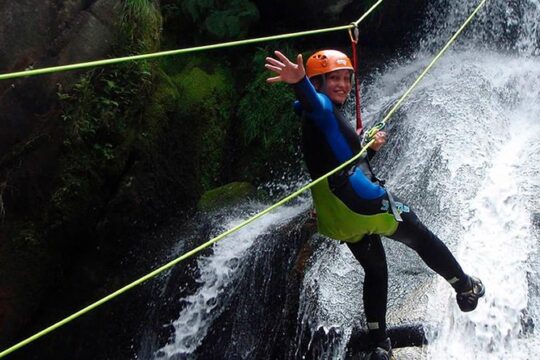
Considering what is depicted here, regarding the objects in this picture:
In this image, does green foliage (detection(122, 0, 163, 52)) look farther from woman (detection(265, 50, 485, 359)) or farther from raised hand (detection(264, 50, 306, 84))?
raised hand (detection(264, 50, 306, 84))

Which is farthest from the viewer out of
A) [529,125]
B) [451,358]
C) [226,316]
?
[529,125]

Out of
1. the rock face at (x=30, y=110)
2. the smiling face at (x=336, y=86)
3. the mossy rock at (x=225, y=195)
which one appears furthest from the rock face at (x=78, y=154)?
the smiling face at (x=336, y=86)

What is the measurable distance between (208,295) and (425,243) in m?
2.47

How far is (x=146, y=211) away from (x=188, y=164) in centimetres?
70

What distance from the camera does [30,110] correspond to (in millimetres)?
5293

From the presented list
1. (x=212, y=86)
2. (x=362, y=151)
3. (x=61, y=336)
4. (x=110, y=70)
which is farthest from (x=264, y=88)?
(x=362, y=151)

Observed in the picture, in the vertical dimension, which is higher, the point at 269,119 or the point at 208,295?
the point at 269,119

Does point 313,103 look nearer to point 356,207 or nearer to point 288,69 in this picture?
point 288,69

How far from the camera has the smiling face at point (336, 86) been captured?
2965 millimetres

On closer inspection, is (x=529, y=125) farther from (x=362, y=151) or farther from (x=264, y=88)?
(x=362, y=151)

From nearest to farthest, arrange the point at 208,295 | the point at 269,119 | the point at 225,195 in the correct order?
the point at 208,295, the point at 225,195, the point at 269,119

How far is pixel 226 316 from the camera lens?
4.85 meters

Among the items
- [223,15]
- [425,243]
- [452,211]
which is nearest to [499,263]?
[452,211]

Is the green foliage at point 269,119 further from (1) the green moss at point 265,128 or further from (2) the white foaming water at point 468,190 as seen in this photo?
(2) the white foaming water at point 468,190
